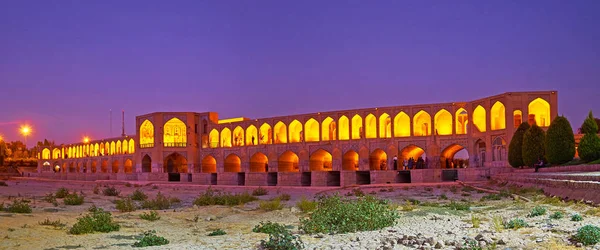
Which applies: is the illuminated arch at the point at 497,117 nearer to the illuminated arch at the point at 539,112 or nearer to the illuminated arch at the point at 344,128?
the illuminated arch at the point at 539,112

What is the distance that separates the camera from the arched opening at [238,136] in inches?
1533

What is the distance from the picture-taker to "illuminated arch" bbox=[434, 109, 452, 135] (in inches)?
1184

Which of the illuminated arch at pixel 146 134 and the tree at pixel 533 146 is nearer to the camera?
the tree at pixel 533 146

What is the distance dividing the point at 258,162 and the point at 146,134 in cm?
968

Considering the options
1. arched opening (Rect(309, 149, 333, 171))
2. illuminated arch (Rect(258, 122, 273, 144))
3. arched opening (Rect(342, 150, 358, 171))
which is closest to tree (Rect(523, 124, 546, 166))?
arched opening (Rect(342, 150, 358, 171))

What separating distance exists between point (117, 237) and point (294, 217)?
343 cm

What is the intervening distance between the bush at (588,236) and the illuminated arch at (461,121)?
24.2 m

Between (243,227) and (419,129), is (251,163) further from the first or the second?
(243,227)

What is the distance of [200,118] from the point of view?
41.2m

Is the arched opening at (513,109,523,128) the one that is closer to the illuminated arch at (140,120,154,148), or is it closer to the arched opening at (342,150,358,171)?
the arched opening at (342,150,358,171)

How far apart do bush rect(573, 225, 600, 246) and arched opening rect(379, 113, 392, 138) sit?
25866 mm

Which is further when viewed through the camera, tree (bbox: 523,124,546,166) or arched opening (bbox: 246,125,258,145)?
arched opening (bbox: 246,125,258,145)

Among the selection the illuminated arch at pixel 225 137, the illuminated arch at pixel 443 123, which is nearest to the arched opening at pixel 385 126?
the illuminated arch at pixel 443 123

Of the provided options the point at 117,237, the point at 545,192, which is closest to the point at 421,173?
the point at 545,192
